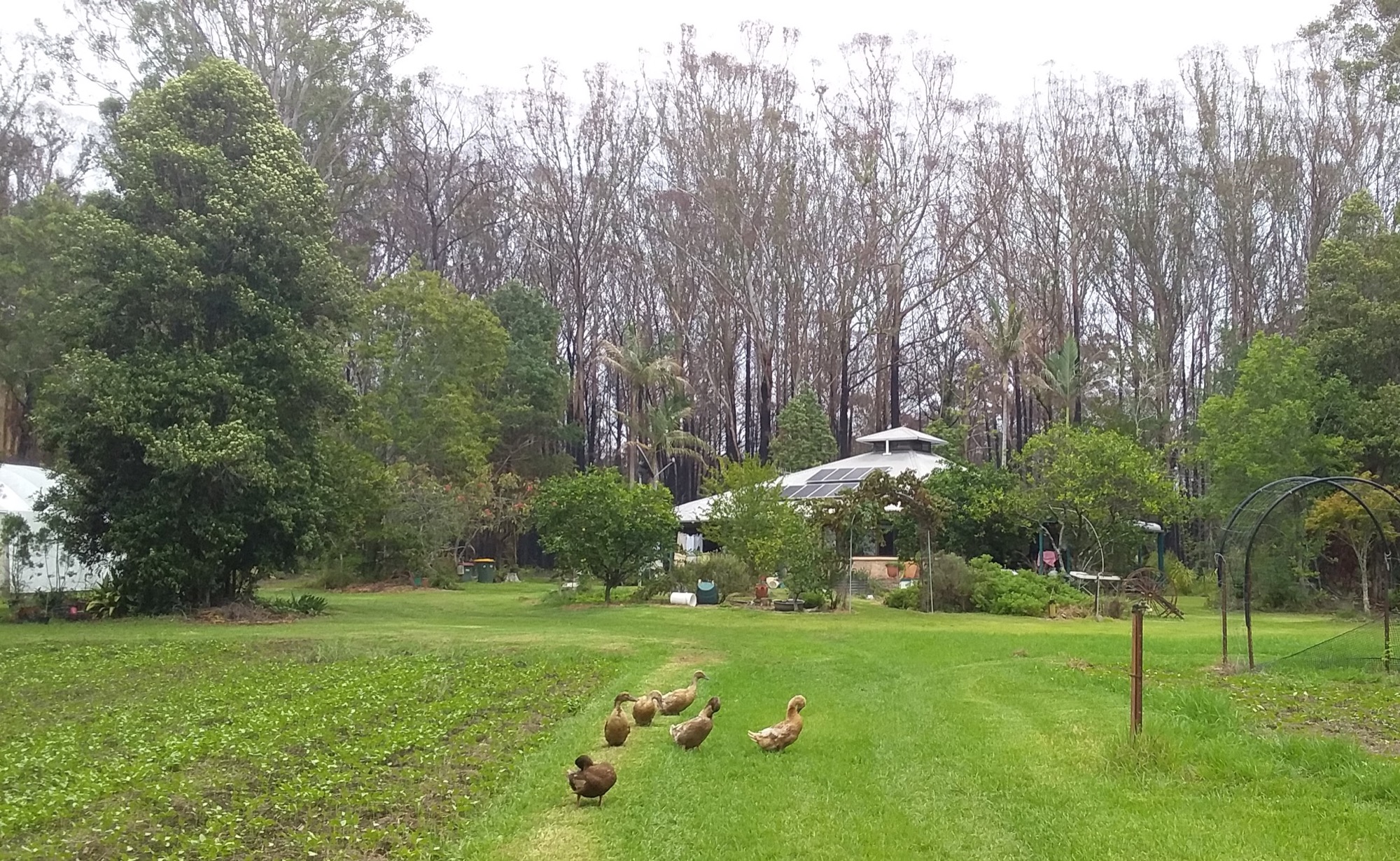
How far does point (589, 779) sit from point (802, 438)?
33231 mm

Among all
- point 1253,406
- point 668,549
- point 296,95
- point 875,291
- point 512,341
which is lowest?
point 668,549

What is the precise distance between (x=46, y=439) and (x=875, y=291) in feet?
101

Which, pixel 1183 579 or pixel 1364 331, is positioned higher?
pixel 1364 331

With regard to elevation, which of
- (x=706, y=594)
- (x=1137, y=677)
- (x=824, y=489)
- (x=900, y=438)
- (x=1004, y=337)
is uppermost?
(x=1004, y=337)

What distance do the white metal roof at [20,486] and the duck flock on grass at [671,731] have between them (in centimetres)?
1742

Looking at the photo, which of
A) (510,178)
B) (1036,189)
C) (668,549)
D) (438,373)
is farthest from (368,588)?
(1036,189)

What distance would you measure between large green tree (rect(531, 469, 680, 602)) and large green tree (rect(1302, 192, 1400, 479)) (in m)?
15.6

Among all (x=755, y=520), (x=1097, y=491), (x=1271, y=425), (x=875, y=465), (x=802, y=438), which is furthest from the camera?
(x=802, y=438)

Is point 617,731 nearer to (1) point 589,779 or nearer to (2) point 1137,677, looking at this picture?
(1) point 589,779

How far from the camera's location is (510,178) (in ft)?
142

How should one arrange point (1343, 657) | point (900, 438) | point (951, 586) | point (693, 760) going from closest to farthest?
→ point (693, 760), point (1343, 657), point (951, 586), point (900, 438)

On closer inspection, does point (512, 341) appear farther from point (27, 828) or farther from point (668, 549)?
point (27, 828)

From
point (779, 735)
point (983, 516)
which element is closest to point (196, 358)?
point (779, 735)

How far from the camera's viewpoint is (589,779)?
598cm
